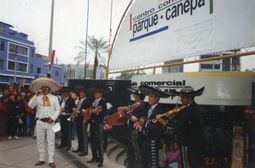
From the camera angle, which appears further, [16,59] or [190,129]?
[16,59]

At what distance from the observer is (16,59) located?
5750 centimetres

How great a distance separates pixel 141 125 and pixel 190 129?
114cm

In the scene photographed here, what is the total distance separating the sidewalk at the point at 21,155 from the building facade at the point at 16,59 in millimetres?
40588

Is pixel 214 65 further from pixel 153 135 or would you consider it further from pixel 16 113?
pixel 16 113

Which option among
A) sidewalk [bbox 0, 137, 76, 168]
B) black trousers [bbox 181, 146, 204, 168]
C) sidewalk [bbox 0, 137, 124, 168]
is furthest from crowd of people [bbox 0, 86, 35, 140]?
black trousers [bbox 181, 146, 204, 168]

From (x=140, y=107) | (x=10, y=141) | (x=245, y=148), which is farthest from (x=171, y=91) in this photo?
(x=10, y=141)

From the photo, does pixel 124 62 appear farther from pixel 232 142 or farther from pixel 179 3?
pixel 232 142

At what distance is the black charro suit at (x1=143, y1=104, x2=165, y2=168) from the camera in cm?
551

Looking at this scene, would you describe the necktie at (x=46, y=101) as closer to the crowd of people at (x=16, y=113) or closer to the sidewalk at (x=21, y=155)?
the sidewalk at (x=21, y=155)

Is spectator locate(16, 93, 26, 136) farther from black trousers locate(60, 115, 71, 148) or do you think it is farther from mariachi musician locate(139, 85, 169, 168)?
mariachi musician locate(139, 85, 169, 168)

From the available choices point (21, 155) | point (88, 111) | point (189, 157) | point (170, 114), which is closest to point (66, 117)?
point (21, 155)

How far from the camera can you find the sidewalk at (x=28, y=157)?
758 cm

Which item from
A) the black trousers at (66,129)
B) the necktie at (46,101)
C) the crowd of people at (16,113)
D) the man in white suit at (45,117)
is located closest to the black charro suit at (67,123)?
the black trousers at (66,129)

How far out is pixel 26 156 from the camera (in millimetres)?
8453
